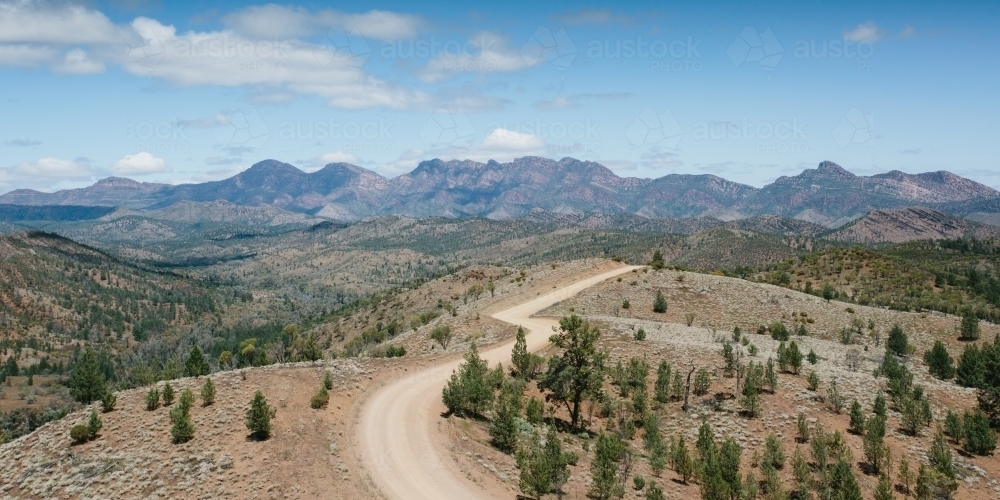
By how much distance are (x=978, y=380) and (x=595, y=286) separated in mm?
39639

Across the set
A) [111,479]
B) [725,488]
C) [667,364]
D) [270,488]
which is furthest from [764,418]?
[111,479]

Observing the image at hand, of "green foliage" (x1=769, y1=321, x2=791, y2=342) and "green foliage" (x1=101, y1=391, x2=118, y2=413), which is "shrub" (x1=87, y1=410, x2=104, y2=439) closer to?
"green foliage" (x1=101, y1=391, x2=118, y2=413)

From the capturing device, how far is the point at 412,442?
91.2 ft

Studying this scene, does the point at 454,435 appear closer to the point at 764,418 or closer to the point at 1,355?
the point at 764,418

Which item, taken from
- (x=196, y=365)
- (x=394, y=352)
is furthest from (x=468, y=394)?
(x=196, y=365)

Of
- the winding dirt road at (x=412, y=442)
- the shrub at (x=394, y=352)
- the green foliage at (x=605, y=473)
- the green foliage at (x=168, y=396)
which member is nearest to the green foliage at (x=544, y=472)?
the green foliage at (x=605, y=473)

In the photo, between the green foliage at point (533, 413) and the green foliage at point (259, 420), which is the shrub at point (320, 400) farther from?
the green foliage at point (533, 413)

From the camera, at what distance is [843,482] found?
26078 millimetres

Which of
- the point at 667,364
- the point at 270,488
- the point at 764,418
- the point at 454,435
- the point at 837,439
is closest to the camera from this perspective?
the point at 270,488

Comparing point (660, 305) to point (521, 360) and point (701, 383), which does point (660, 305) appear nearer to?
point (701, 383)

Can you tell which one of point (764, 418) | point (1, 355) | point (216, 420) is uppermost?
point (216, 420)

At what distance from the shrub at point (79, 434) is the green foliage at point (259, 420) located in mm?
7641

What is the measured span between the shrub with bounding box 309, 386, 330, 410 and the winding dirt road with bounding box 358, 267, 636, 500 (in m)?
2.18

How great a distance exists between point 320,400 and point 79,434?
1072cm
